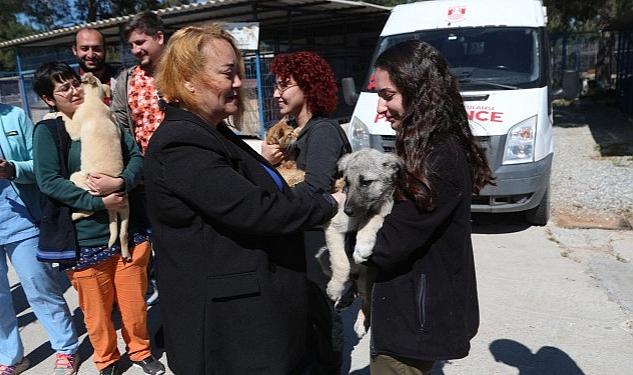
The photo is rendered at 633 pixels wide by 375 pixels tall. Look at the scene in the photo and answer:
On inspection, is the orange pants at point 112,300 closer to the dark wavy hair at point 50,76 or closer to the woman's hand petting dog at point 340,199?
the dark wavy hair at point 50,76

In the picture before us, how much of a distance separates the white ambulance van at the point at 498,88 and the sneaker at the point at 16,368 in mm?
4048

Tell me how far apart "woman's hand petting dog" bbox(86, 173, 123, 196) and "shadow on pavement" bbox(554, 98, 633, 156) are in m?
10.1

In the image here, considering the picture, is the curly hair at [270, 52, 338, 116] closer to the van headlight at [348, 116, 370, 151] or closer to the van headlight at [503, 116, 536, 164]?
the van headlight at [348, 116, 370, 151]

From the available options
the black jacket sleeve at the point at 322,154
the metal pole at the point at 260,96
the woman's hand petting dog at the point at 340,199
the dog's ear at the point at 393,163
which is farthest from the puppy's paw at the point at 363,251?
the metal pole at the point at 260,96

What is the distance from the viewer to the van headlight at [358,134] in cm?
611

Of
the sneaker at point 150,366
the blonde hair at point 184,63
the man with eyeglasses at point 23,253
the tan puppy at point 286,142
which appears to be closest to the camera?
the blonde hair at point 184,63

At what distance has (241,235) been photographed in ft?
5.55

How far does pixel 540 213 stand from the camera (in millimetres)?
6223

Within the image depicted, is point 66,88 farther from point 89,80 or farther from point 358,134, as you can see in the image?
point 358,134

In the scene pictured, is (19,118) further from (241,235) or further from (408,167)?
(408,167)

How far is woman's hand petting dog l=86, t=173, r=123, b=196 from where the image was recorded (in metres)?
3.04

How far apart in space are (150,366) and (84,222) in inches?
46.4

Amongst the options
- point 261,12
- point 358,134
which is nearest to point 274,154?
point 358,134

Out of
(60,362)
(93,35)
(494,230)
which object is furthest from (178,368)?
(494,230)
